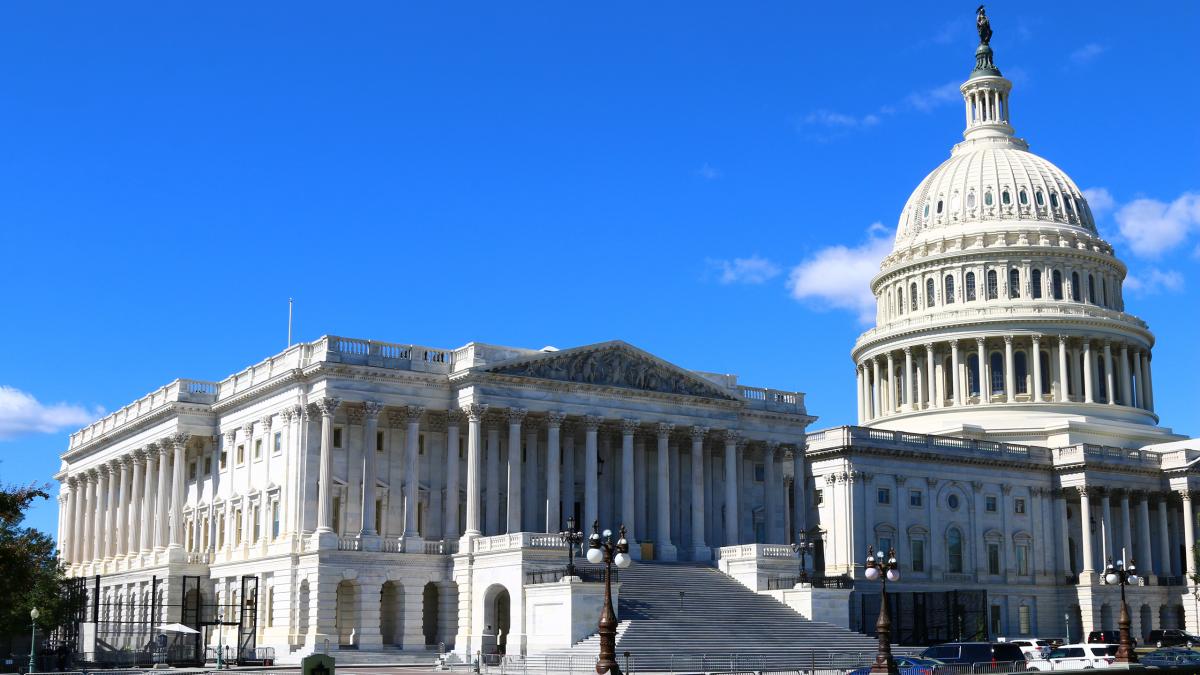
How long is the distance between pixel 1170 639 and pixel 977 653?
145ft

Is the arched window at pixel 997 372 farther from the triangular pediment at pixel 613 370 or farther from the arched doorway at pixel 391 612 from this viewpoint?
the arched doorway at pixel 391 612

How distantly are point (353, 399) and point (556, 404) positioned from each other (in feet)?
36.6

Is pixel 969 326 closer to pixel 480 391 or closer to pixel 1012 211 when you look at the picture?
pixel 1012 211

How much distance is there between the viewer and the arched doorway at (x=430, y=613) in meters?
80.2

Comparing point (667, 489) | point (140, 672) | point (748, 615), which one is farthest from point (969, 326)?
point (140, 672)

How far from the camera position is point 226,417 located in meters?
90.7

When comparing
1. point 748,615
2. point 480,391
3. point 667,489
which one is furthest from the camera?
point 667,489

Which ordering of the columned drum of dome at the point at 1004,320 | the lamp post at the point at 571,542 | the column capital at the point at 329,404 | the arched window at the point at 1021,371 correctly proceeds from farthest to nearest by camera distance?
the arched window at the point at 1021,371 < the columned drum of dome at the point at 1004,320 < the column capital at the point at 329,404 < the lamp post at the point at 571,542

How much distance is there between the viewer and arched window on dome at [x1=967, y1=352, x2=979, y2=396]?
126188mm

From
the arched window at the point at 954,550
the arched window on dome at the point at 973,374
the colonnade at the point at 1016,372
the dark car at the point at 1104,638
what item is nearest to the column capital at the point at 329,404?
the dark car at the point at 1104,638

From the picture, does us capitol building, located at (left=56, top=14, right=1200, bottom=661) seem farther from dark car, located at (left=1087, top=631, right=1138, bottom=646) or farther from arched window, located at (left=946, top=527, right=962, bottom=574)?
dark car, located at (left=1087, top=631, right=1138, bottom=646)

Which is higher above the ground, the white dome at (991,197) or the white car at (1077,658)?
the white dome at (991,197)

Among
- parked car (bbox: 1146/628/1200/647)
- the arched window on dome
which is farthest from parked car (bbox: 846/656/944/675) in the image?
the arched window on dome

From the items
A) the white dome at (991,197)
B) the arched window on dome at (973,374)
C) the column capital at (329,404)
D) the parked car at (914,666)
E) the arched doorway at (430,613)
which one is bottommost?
the parked car at (914,666)
